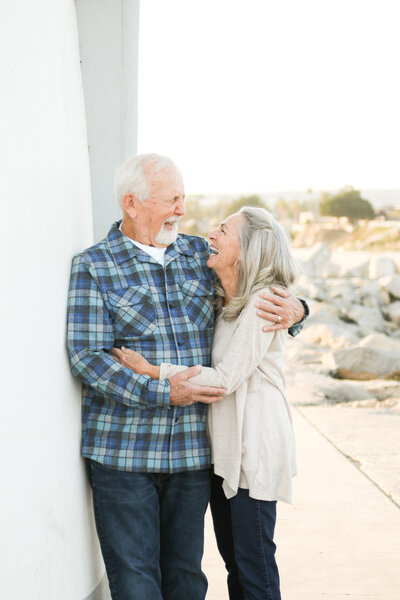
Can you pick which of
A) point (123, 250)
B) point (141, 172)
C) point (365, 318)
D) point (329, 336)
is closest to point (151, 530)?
point (123, 250)

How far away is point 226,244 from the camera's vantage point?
9.07 ft

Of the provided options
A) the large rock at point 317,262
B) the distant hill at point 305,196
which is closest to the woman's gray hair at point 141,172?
the large rock at point 317,262

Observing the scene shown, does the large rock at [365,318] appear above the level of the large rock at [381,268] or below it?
above

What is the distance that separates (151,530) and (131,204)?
1120mm

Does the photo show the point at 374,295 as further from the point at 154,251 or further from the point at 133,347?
the point at 133,347

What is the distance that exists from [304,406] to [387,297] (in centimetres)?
966

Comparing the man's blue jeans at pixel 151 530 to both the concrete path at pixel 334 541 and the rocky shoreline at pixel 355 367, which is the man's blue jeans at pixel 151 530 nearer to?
the concrete path at pixel 334 541

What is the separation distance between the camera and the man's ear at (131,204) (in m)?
2.83

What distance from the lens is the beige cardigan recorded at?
264cm

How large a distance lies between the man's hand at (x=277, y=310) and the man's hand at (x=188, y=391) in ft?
0.89

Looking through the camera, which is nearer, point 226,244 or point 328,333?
point 226,244

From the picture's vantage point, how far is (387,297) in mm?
16844

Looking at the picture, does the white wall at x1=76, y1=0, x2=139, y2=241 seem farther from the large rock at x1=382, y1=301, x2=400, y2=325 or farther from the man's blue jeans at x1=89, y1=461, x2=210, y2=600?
the large rock at x1=382, y1=301, x2=400, y2=325

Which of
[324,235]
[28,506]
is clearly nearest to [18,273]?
[28,506]
